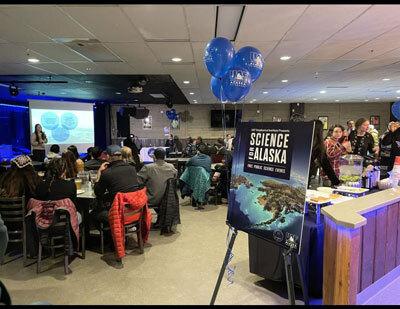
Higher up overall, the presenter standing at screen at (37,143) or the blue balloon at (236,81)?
the blue balloon at (236,81)

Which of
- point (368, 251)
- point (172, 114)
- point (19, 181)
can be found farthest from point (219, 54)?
point (172, 114)

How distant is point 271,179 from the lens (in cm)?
184

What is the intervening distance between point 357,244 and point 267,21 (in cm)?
262

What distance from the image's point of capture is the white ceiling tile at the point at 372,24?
2974mm

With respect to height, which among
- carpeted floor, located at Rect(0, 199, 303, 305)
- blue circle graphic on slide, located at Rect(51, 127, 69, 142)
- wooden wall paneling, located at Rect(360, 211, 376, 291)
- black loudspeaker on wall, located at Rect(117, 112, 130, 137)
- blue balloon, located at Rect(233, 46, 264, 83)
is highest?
blue balloon, located at Rect(233, 46, 264, 83)

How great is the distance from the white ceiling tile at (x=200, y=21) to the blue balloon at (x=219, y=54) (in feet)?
1.00

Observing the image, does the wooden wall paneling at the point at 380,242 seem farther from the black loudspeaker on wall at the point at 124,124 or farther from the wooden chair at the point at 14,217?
the black loudspeaker on wall at the point at 124,124

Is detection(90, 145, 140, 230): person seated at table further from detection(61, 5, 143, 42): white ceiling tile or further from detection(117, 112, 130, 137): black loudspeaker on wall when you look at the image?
detection(117, 112, 130, 137): black loudspeaker on wall

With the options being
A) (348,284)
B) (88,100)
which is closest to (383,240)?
(348,284)

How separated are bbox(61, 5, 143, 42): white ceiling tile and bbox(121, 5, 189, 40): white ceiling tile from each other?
113mm

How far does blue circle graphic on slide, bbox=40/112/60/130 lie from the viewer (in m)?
9.33

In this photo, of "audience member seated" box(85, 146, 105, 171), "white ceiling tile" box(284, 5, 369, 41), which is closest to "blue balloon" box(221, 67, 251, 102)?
"white ceiling tile" box(284, 5, 369, 41)

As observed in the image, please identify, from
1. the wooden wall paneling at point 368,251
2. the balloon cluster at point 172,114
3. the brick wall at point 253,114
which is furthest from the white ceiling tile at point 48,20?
the brick wall at point 253,114

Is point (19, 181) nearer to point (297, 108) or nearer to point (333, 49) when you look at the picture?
point (333, 49)
